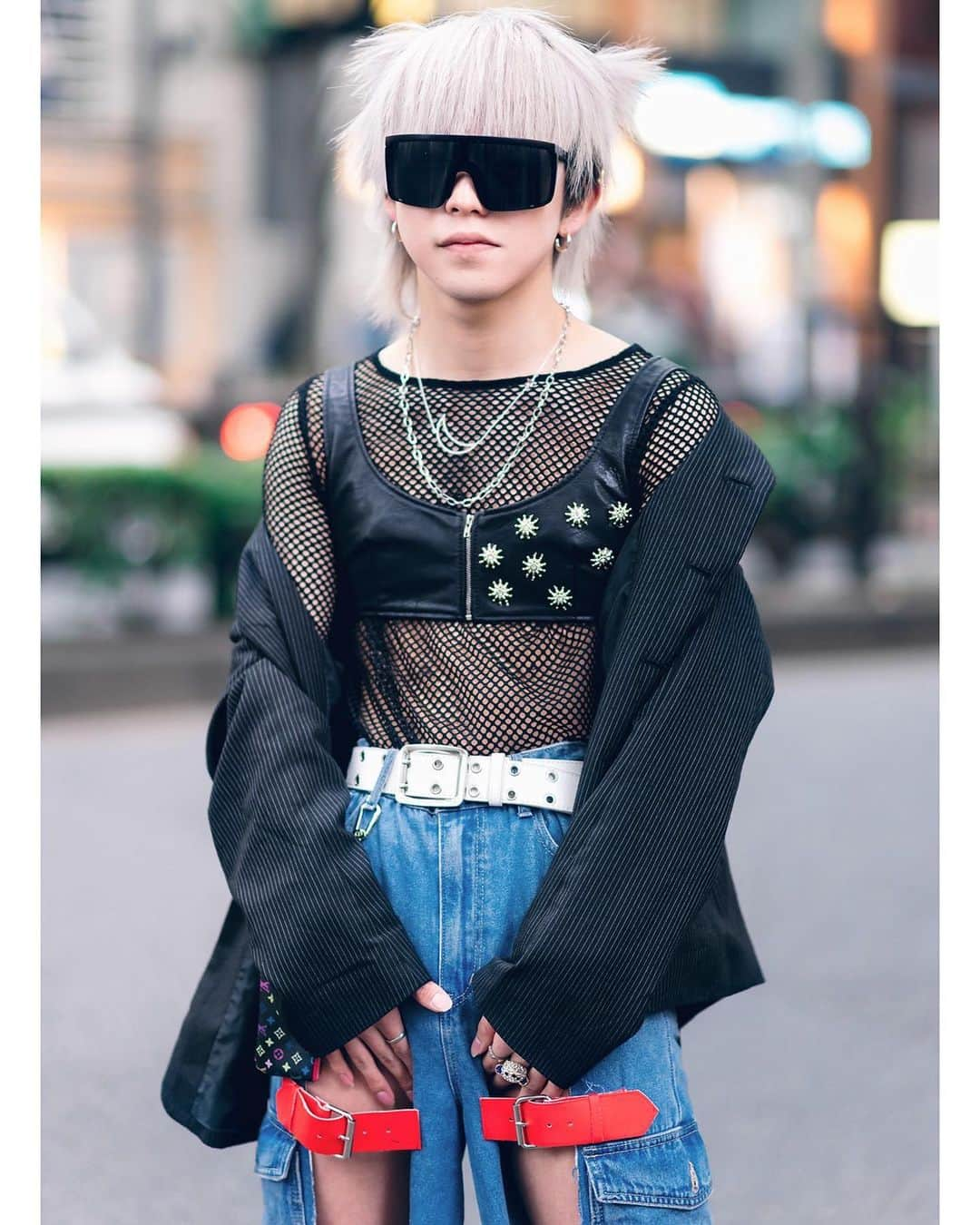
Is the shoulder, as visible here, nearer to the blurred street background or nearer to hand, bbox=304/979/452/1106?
the blurred street background

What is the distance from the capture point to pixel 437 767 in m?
2.14

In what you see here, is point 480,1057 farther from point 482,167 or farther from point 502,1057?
point 482,167

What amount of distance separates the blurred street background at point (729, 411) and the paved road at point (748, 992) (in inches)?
0.6

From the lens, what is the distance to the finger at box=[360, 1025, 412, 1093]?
2088 mm

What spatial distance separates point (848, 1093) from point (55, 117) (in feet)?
54.7

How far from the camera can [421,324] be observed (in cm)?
225

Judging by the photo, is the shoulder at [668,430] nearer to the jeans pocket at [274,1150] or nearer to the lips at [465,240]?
the lips at [465,240]

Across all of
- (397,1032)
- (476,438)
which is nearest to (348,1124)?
(397,1032)

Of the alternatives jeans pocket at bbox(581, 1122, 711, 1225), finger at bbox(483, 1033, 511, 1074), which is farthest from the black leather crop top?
jeans pocket at bbox(581, 1122, 711, 1225)

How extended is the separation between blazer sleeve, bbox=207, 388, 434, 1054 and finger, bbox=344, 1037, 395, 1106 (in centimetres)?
3

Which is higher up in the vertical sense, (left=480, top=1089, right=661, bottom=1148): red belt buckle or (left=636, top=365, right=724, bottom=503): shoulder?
(left=636, top=365, right=724, bottom=503): shoulder

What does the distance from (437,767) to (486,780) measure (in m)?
0.06

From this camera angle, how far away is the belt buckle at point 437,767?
213cm
